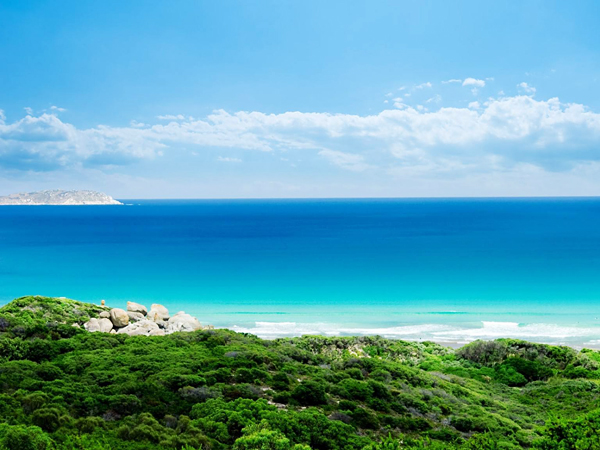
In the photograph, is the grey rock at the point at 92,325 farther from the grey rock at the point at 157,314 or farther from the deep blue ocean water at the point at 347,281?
the deep blue ocean water at the point at 347,281

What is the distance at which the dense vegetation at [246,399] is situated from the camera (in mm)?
9375

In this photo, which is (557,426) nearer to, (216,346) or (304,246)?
(216,346)

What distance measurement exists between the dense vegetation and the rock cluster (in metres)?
2.25

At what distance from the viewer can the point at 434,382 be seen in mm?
16141

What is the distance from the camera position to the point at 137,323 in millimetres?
21625

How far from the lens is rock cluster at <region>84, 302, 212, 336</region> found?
20.1 metres

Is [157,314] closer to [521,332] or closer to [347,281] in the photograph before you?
[521,332]

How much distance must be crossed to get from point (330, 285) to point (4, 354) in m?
38.4

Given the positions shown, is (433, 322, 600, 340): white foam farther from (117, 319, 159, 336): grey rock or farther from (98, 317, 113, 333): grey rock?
(98, 317, 113, 333): grey rock

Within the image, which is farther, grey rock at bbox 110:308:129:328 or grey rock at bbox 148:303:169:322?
grey rock at bbox 148:303:169:322

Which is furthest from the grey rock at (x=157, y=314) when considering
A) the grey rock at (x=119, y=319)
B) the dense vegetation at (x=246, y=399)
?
the dense vegetation at (x=246, y=399)

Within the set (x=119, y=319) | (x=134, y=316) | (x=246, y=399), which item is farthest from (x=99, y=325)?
(x=246, y=399)

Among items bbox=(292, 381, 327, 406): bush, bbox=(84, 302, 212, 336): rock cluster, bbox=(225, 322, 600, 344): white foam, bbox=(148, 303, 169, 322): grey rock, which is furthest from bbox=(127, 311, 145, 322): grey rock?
bbox=(292, 381, 327, 406): bush

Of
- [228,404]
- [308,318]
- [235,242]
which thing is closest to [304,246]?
[235,242]
